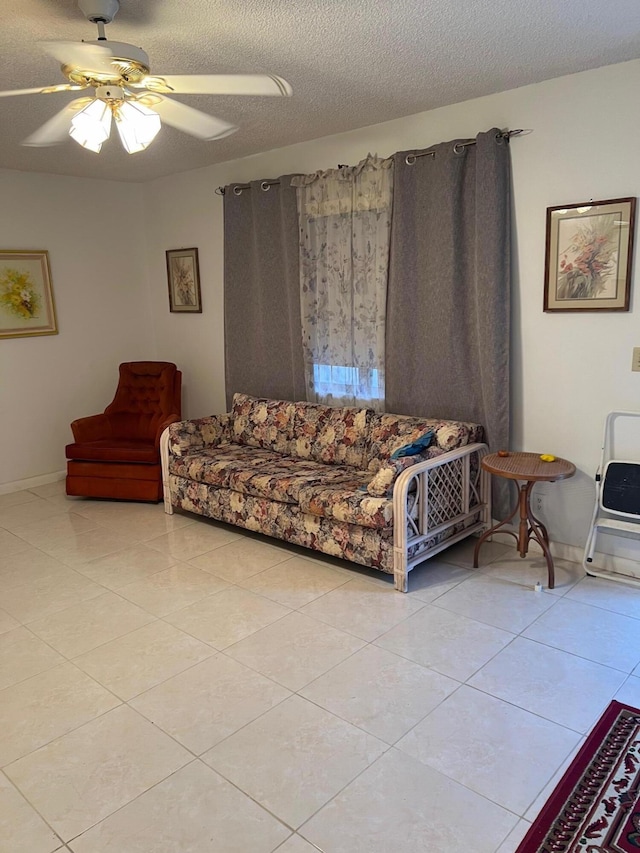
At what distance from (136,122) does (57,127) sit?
0.44 meters

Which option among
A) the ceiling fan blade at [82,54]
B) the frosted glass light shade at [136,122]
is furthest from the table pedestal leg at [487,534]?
Answer: the ceiling fan blade at [82,54]

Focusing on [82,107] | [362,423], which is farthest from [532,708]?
[82,107]

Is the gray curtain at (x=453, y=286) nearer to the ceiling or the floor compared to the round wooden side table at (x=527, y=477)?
nearer to the ceiling

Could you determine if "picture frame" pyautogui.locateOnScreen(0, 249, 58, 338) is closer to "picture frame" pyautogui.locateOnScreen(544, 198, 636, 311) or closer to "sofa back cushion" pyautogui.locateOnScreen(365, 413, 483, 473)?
"sofa back cushion" pyautogui.locateOnScreen(365, 413, 483, 473)

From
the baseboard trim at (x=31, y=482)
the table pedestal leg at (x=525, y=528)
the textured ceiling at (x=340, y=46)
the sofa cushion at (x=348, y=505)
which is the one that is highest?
the textured ceiling at (x=340, y=46)

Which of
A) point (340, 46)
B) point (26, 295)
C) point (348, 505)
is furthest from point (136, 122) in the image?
point (26, 295)

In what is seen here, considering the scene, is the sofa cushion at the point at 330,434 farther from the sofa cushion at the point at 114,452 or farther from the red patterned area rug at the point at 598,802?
the red patterned area rug at the point at 598,802

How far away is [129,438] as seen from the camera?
4.94 metres

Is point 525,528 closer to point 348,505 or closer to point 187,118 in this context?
point 348,505

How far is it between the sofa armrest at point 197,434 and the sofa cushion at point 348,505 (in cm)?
119

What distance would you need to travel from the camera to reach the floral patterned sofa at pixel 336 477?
3.15 meters

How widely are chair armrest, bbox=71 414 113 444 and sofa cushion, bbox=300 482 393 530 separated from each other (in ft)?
7.10

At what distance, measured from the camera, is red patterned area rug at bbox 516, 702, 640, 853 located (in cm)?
168

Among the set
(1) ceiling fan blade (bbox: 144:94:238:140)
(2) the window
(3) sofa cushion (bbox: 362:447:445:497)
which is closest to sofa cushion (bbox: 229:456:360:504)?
(3) sofa cushion (bbox: 362:447:445:497)
